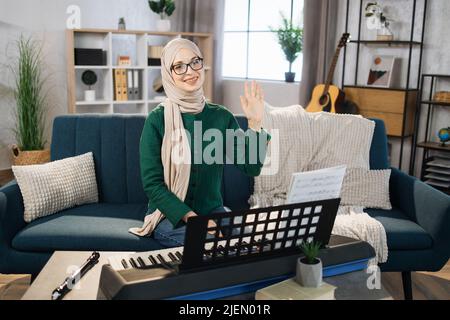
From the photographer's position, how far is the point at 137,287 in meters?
1.30

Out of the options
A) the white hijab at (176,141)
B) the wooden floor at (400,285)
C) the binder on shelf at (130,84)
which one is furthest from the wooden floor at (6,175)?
the white hijab at (176,141)

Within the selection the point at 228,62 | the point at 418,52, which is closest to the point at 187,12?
the point at 228,62

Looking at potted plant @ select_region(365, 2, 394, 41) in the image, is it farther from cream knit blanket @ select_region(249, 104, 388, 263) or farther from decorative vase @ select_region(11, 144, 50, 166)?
decorative vase @ select_region(11, 144, 50, 166)

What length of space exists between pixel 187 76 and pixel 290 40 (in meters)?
3.45

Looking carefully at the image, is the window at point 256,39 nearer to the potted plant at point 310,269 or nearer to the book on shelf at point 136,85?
the book on shelf at point 136,85

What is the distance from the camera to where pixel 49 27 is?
5.28m

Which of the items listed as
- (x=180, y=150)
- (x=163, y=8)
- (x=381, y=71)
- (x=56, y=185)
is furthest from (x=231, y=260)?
(x=163, y=8)

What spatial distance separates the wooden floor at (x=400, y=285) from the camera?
2709 millimetres

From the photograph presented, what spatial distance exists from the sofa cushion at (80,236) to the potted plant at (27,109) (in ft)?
8.24

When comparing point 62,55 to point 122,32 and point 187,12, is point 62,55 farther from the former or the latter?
point 187,12

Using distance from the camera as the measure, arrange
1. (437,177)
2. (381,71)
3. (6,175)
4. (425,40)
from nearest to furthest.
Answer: (437,177), (425,40), (381,71), (6,175)

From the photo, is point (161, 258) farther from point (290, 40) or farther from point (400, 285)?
point (290, 40)

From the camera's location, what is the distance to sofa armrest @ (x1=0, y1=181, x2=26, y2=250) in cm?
231

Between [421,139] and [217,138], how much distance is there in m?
3.06
